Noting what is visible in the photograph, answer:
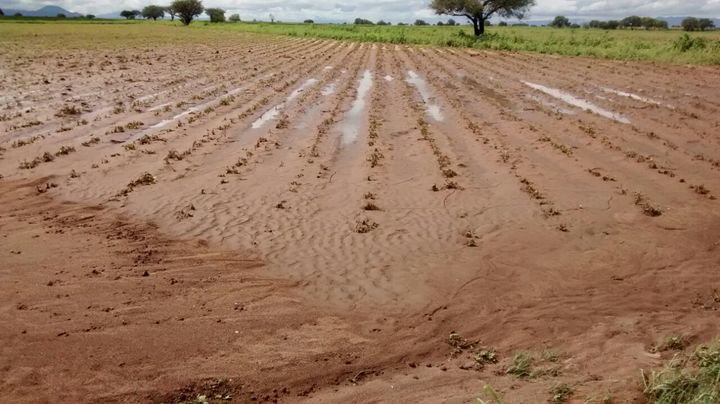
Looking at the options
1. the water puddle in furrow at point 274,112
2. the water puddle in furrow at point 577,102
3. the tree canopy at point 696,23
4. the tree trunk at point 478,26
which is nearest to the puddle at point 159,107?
the water puddle in furrow at point 274,112

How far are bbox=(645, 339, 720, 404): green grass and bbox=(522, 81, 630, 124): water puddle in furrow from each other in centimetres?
1120

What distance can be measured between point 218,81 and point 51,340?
1850 centimetres

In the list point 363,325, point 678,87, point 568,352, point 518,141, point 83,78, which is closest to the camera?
point 568,352

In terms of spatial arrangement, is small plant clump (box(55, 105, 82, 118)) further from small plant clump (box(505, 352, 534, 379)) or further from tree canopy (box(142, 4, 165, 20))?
tree canopy (box(142, 4, 165, 20))

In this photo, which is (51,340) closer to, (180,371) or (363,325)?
(180,371)

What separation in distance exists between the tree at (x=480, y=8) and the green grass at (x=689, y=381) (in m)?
48.9

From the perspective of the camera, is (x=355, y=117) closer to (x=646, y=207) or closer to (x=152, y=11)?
(x=646, y=207)

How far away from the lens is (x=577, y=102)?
17188 mm

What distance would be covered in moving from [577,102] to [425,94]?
4.81 m

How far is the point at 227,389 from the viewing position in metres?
4.53

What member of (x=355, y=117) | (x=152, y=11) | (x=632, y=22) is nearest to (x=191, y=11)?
(x=152, y=11)

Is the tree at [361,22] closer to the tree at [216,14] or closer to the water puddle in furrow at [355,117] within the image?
the tree at [216,14]

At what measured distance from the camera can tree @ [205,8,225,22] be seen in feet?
350

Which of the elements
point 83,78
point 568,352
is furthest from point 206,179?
point 83,78
